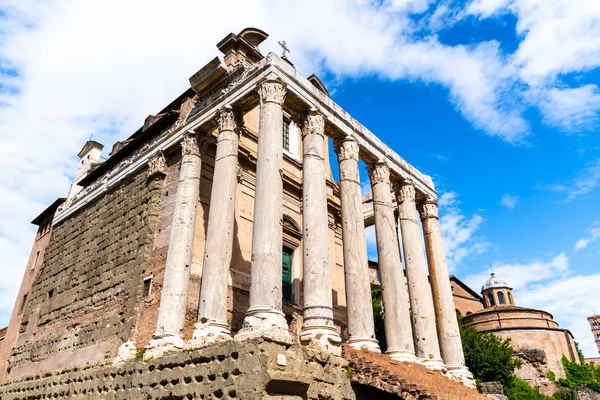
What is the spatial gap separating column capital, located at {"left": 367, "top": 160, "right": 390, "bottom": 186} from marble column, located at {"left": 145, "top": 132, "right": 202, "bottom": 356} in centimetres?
573

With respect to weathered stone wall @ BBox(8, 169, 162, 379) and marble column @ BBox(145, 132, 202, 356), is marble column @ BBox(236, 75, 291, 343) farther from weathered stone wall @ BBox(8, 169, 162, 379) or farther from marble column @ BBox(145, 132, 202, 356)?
weathered stone wall @ BBox(8, 169, 162, 379)

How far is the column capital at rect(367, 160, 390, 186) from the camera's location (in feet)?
50.2

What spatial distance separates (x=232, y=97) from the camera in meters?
13.2

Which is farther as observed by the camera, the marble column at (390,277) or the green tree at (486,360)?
the green tree at (486,360)

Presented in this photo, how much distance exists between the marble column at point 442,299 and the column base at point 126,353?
9266mm

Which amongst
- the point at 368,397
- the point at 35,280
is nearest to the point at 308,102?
the point at 368,397

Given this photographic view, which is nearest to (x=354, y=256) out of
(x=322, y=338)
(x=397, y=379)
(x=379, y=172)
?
(x=322, y=338)

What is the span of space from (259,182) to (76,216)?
11783 mm

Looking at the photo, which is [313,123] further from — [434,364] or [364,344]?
[434,364]

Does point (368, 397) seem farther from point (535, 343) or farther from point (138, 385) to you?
point (535, 343)

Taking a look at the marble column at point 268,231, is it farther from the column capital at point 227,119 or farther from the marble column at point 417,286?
the marble column at point 417,286

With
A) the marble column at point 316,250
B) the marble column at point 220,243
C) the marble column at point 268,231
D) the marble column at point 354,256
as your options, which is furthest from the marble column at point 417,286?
the marble column at point 220,243

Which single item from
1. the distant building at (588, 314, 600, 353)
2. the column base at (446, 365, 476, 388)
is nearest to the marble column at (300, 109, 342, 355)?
the column base at (446, 365, 476, 388)

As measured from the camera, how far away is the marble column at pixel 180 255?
10.8 metres
